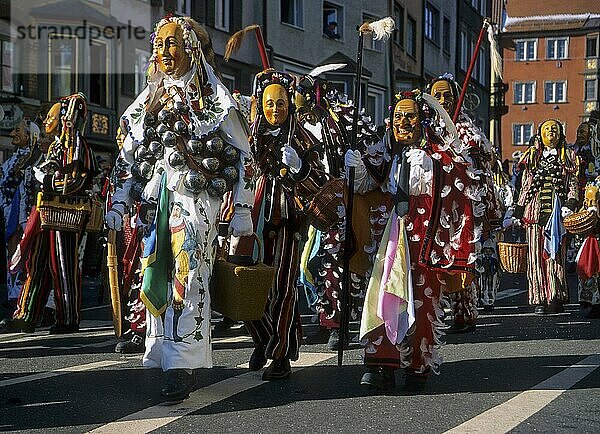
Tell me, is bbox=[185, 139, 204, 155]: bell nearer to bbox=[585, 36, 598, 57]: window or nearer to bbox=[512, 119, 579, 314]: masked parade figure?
bbox=[512, 119, 579, 314]: masked parade figure

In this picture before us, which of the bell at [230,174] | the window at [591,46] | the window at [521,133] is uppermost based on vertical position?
the window at [591,46]

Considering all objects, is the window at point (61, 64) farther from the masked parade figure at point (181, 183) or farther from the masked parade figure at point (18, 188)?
the masked parade figure at point (181, 183)

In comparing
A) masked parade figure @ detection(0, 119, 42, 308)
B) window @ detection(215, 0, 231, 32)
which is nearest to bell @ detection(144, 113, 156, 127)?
masked parade figure @ detection(0, 119, 42, 308)

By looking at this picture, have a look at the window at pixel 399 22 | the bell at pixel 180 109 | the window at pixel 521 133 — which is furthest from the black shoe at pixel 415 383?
the window at pixel 521 133

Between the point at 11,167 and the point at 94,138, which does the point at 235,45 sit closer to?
the point at 11,167

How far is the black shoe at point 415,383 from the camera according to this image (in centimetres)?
602

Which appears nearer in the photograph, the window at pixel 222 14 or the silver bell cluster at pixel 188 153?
the silver bell cluster at pixel 188 153

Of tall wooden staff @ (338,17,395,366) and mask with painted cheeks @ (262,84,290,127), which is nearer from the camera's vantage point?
tall wooden staff @ (338,17,395,366)

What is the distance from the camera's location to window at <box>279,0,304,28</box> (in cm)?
2849

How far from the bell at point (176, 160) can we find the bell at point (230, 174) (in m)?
0.26

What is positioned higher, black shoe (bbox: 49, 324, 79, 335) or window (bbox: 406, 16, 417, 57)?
window (bbox: 406, 16, 417, 57)

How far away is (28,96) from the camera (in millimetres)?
22203

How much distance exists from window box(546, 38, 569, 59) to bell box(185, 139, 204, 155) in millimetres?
77895

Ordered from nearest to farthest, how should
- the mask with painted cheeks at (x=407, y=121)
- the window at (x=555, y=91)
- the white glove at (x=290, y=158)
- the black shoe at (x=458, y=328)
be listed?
1. the mask with painted cheeks at (x=407, y=121)
2. the white glove at (x=290, y=158)
3. the black shoe at (x=458, y=328)
4. the window at (x=555, y=91)
